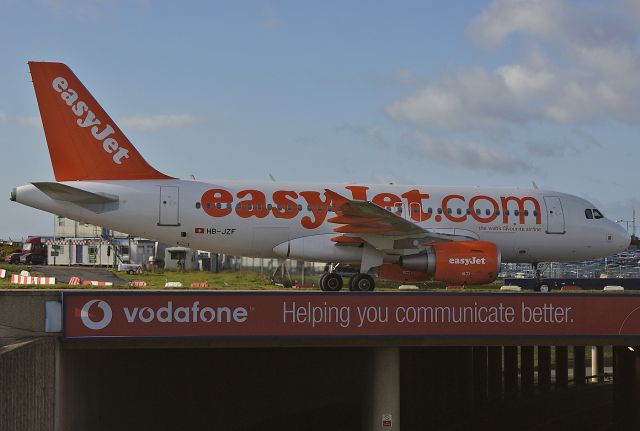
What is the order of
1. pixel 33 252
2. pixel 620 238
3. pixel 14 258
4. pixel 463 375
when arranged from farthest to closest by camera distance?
pixel 33 252, pixel 14 258, pixel 463 375, pixel 620 238

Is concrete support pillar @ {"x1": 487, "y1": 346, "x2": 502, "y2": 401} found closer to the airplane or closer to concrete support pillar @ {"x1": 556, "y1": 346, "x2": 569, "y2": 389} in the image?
concrete support pillar @ {"x1": 556, "y1": 346, "x2": 569, "y2": 389}

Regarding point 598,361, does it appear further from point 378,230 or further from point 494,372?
point 378,230

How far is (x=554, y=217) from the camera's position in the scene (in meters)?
34.1

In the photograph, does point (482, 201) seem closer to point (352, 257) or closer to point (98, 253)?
point (352, 257)

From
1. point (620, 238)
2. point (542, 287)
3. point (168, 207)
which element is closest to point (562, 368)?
point (620, 238)

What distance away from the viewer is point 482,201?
3356cm

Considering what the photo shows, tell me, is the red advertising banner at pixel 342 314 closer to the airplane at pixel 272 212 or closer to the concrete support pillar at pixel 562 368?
the airplane at pixel 272 212

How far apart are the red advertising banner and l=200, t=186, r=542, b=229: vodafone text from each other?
244 inches

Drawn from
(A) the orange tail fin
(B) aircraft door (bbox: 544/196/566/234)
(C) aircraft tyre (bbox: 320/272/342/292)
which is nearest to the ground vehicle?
(A) the orange tail fin

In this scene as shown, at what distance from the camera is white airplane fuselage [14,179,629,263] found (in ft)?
100

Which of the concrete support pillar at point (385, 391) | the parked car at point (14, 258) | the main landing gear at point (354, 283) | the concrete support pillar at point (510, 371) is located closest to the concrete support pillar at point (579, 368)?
the concrete support pillar at point (510, 371)

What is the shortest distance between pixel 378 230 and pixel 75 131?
9.99m

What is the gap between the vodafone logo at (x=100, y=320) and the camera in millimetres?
23036

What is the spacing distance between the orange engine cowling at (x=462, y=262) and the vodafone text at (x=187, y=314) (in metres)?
8.26
